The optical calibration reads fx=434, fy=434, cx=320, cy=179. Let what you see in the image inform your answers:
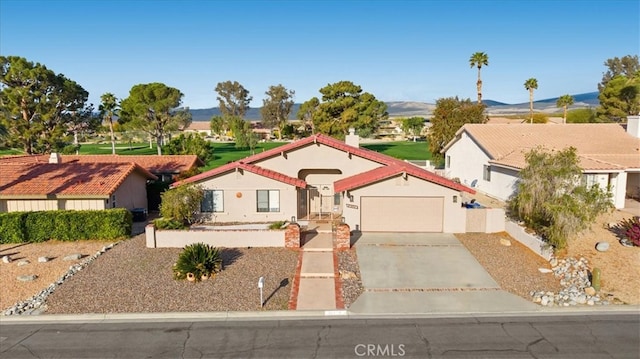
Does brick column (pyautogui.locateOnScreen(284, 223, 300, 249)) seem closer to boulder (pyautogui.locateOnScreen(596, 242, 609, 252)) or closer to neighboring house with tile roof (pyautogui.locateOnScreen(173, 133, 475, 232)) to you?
neighboring house with tile roof (pyautogui.locateOnScreen(173, 133, 475, 232))

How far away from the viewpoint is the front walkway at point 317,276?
13844 millimetres

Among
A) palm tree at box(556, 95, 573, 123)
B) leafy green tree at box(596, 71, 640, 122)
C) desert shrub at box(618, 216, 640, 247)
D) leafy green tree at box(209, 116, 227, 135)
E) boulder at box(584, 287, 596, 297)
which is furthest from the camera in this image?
leafy green tree at box(209, 116, 227, 135)

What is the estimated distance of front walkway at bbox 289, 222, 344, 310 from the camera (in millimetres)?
13844

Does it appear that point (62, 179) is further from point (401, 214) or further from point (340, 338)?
point (340, 338)

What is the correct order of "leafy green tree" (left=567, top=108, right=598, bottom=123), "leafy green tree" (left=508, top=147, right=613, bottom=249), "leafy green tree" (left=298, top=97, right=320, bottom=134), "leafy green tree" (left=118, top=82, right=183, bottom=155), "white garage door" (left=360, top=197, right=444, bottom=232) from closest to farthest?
"leafy green tree" (left=508, top=147, right=613, bottom=249) < "white garage door" (left=360, top=197, right=444, bottom=232) < "leafy green tree" (left=118, top=82, right=183, bottom=155) < "leafy green tree" (left=567, top=108, right=598, bottom=123) < "leafy green tree" (left=298, top=97, right=320, bottom=134)

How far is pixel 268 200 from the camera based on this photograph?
23.7 metres

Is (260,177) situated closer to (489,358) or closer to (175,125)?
(489,358)

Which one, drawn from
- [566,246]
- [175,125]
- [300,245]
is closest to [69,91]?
[175,125]

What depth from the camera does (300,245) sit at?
773 inches

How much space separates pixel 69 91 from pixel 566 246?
58574 mm

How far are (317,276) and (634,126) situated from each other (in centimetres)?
2886

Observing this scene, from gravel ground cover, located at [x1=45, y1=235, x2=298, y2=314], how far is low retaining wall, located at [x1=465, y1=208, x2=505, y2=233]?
9.21 metres

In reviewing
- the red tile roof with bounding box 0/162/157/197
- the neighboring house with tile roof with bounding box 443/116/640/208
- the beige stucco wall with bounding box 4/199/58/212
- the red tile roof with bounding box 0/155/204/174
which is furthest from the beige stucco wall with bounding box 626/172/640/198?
the beige stucco wall with bounding box 4/199/58/212

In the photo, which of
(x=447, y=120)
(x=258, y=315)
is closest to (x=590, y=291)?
(x=258, y=315)
